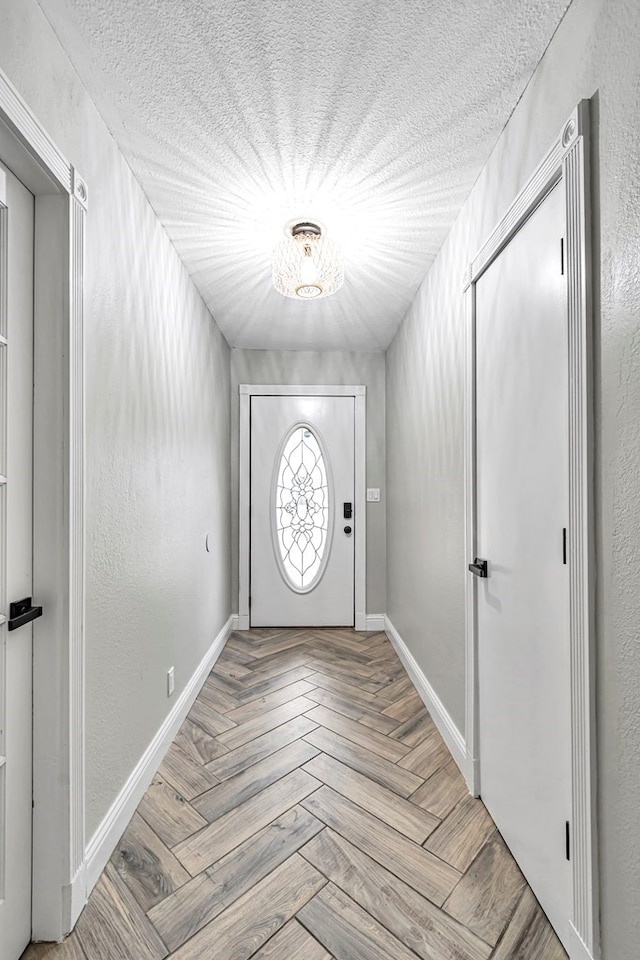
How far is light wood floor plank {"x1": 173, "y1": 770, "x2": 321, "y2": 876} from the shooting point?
1.58 metres

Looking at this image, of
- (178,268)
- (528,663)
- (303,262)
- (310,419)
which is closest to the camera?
(528,663)

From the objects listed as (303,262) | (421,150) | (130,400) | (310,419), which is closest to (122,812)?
(130,400)

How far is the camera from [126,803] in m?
1.72

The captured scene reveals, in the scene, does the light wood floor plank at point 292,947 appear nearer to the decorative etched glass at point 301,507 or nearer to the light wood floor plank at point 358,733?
the light wood floor plank at point 358,733

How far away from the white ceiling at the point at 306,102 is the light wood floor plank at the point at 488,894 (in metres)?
2.34

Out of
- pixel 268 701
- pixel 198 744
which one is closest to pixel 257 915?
pixel 198 744

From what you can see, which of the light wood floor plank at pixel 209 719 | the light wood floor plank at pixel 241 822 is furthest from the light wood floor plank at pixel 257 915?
the light wood floor plank at pixel 209 719

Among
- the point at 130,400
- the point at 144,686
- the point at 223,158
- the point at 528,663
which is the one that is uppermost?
the point at 223,158

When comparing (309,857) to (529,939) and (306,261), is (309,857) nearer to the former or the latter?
(529,939)

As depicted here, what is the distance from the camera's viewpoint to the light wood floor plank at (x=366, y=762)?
195 cm

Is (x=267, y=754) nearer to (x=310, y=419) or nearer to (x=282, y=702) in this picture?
(x=282, y=702)

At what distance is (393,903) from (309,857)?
0.30m

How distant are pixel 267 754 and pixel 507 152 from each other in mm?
2478

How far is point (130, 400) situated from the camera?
181cm
